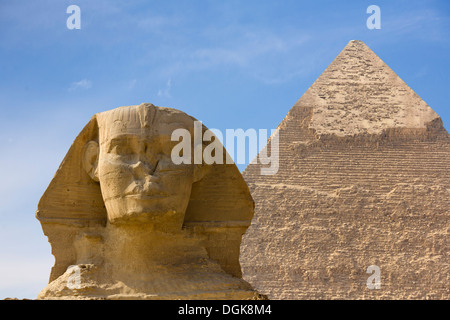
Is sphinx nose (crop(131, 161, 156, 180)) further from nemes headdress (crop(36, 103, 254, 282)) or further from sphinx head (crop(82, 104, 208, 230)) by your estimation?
nemes headdress (crop(36, 103, 254, 282))

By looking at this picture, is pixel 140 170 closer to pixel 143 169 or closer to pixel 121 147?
pixel 143 169

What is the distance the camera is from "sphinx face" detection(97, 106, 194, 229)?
15.1ft

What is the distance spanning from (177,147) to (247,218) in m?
0.58

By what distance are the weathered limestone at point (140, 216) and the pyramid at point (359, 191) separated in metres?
57.0

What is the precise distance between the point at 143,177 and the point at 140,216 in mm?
166

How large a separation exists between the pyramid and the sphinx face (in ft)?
188

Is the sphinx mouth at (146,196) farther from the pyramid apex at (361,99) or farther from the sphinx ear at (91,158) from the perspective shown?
the pyramid apex at (361,99)

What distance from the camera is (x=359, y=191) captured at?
6569cm
